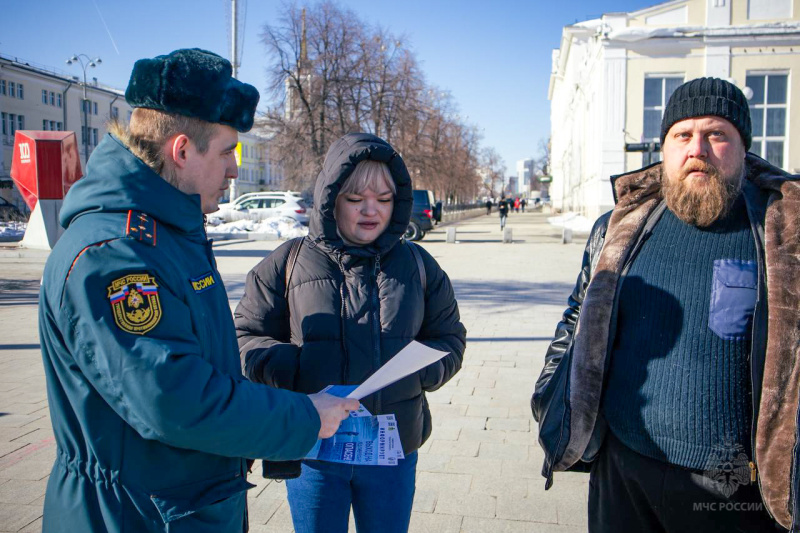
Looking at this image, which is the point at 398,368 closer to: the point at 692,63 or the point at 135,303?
the point at 135,303

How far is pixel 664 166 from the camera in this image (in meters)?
2.34

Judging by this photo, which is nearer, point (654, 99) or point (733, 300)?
point (733, 300)

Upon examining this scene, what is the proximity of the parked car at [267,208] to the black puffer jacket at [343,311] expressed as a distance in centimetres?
2453

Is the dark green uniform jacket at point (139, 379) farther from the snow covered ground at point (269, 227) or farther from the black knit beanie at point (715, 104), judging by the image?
the snow covered ground at point (269, 227)

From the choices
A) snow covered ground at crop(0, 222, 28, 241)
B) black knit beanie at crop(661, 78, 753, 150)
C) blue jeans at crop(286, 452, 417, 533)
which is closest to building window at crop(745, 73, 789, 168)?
black knit beanie at crop(661, 78, 753, 150)

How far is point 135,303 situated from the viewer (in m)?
1.33

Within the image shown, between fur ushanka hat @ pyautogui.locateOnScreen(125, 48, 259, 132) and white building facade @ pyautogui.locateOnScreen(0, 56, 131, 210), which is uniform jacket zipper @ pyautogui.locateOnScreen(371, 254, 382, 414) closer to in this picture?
fur ushanka hat @ pyautogui.locateOnScreen(125, 48, 259, 132)

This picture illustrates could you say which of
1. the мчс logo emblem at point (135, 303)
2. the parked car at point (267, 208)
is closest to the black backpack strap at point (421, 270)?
the мчс logo emblem at point (135, 303)

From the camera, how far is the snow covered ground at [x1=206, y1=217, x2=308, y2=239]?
24.0 m

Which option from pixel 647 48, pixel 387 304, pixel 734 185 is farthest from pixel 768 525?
pixel 647 48

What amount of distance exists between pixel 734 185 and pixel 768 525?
44.4 inches

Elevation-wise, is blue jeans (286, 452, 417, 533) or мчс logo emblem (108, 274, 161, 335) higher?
мчс logo emblem (108, 274, 161, 335)

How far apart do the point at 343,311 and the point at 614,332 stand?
973mm

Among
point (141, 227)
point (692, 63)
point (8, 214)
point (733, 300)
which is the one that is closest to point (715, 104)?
point (733, 300)
